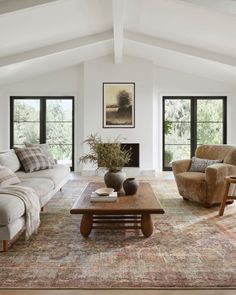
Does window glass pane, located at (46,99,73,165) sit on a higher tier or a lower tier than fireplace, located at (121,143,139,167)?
higher

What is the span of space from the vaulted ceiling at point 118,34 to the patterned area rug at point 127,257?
2.92 m

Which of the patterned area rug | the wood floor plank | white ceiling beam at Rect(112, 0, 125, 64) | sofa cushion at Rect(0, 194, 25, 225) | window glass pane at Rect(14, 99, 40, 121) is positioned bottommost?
the wood floor plank

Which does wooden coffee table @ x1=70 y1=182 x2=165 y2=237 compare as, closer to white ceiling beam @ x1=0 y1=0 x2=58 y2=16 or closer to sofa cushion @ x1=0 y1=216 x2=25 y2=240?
sofa cushion @ x1=0 y1=216 x2=25 y2=240

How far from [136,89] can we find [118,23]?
308cm

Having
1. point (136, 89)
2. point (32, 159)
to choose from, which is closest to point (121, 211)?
point (32, 159)

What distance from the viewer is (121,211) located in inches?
132

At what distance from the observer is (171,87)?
29.8 ft

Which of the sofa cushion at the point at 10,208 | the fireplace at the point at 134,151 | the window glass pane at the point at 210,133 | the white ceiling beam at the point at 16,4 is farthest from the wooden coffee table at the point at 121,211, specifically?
the window glass pane at the point at 210,133

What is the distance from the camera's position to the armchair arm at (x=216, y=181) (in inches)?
192

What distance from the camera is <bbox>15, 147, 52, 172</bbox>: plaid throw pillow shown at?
218 inches

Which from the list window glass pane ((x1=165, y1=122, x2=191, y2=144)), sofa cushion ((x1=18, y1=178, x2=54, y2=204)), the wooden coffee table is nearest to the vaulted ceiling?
window glass pane ((x1=165, y1=122, x2=191, y2=144))

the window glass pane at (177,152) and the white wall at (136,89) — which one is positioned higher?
the white wall at (136,89)

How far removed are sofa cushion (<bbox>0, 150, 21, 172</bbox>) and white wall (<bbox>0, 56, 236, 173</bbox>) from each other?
3454 millimetres

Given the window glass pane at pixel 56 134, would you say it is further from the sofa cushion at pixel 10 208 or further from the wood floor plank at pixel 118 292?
the wood floor plank at pixel 118 292
